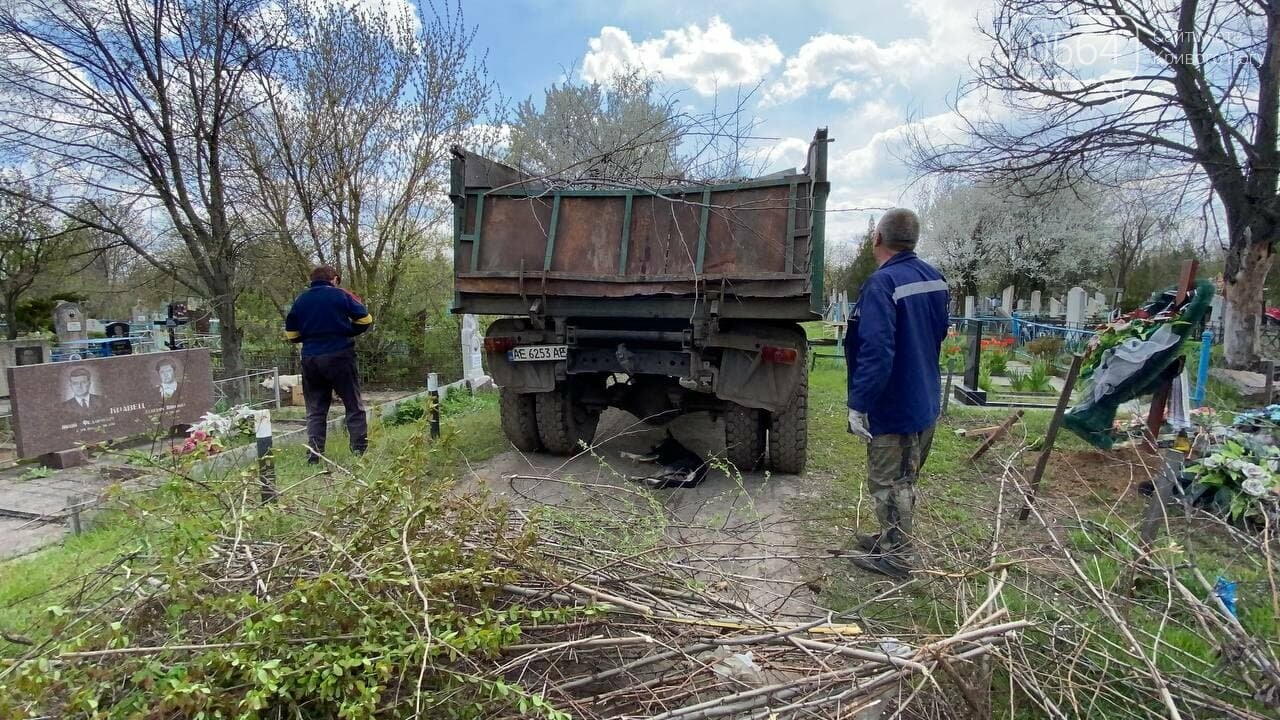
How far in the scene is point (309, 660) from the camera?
1.72 meters

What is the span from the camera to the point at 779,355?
14.5ft

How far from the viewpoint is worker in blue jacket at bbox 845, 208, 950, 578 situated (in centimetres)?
319

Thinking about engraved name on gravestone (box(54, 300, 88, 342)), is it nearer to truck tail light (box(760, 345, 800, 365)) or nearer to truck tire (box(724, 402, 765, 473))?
truck tire (box(724, 402, 765, 473))

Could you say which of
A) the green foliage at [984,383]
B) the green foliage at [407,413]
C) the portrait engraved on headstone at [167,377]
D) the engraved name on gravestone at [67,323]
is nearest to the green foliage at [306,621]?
the green foliage at [407,413]

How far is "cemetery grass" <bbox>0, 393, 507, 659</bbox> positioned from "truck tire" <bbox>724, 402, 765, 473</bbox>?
2035 mm

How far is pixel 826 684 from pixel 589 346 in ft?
11.6

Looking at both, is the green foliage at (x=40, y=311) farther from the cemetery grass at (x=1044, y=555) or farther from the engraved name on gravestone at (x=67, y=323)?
the cemetery grass at (x=1044, y=555)

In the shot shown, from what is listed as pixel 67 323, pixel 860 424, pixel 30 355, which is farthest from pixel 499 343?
pixel 67 323

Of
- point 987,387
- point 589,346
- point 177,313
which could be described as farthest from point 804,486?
point 177,313

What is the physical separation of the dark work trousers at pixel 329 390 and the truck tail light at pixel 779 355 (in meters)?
3.48

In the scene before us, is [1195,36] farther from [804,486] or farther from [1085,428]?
[804,486]

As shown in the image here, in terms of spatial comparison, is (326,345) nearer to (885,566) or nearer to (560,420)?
(560,420)

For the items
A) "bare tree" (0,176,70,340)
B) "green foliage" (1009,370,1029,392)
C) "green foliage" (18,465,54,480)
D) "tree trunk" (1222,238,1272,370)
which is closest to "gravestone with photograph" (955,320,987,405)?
"green foliage" (1009,370,1029,392)

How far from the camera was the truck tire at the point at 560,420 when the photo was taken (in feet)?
17.8
